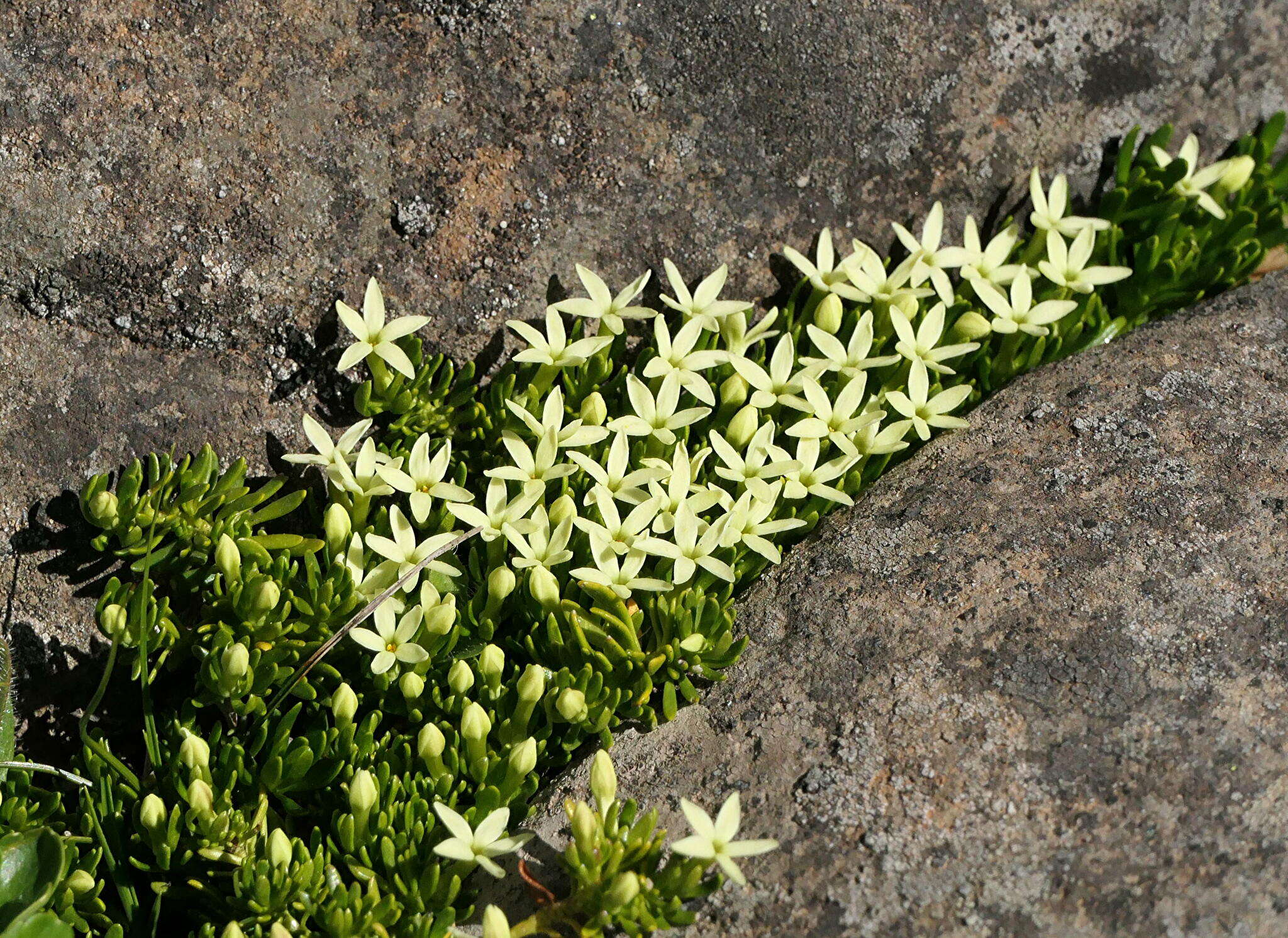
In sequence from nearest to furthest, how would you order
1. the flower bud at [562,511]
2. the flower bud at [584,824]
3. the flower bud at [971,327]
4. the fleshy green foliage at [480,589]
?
the flower bud at [584,824] → the fleshy green foliage at [480,589] → the flower bud at [562,511] → the flower bud at [971,327]

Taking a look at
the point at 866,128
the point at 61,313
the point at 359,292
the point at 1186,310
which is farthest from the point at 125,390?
the point at 1186,310

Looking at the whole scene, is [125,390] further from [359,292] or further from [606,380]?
[606,380]

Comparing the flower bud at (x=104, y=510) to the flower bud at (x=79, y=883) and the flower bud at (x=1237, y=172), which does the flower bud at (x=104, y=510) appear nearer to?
the flower bud at (x=79, y=883)

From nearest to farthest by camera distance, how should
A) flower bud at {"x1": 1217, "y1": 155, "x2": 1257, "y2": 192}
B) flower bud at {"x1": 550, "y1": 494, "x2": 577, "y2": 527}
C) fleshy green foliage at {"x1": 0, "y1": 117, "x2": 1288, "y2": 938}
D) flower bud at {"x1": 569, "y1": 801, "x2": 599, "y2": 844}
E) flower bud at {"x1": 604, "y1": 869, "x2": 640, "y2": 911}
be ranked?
1. flower bud at {"x1": 604, "y1": 869, "x2": 640, "y2": 911}
2. flower bud at {"x1": 569, "y1": 801, "x2": 599, "y2": 844}
3. fleshy green foliage at {"x1": 0, "y1": 117, "x2": 1288, "y2": 938}
4. flower bud at {"x1": 550, "y1": 494, "x2": 577, "y2": 527}
5. flower bud at {"x1": 1217, "y1": 155, "x2": 1257, "y2": 192}

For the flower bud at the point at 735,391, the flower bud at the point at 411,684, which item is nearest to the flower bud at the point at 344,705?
the flower bud at the point at 411,684

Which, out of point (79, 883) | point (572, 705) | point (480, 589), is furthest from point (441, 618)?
point (79, 883)

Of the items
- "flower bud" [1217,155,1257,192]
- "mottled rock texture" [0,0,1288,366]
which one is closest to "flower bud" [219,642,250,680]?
"mottled rock texture" [0,0,1288,366]

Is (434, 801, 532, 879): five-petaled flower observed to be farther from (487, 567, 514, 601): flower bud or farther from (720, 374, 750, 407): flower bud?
(720, 374, 750, 407): flower bud

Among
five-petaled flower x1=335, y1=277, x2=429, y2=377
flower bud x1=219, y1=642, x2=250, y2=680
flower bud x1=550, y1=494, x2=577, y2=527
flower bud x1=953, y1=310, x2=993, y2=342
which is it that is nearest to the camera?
flower bud x1=219, y1=642, x2=250, y2=680
